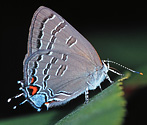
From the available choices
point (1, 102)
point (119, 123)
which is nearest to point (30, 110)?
point (1, 102)

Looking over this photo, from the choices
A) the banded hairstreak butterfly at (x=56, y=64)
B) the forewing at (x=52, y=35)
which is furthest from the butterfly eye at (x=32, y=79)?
the forewing at (x=52, y=35)

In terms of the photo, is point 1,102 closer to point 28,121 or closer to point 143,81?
point 28,121

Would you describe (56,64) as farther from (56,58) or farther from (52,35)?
(52,35)

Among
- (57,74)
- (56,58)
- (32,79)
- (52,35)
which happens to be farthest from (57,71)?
(52,35)

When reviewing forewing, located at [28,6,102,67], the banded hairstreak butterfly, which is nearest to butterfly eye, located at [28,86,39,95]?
the banded hairstreak butterfly

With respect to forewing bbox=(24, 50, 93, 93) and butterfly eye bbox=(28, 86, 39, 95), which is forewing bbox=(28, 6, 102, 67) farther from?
butterfly eye bbox=(28, 86, 39, 95)

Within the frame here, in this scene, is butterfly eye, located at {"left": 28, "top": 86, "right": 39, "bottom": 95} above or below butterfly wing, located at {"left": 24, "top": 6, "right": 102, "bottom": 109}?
below

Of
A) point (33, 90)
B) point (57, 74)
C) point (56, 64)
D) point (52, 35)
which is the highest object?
point (52, 35)

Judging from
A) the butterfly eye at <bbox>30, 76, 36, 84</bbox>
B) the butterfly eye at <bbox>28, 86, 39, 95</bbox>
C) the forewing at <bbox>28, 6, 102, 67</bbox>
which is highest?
the forewing at <bbox>28, 6, 102, 67</bbox>
